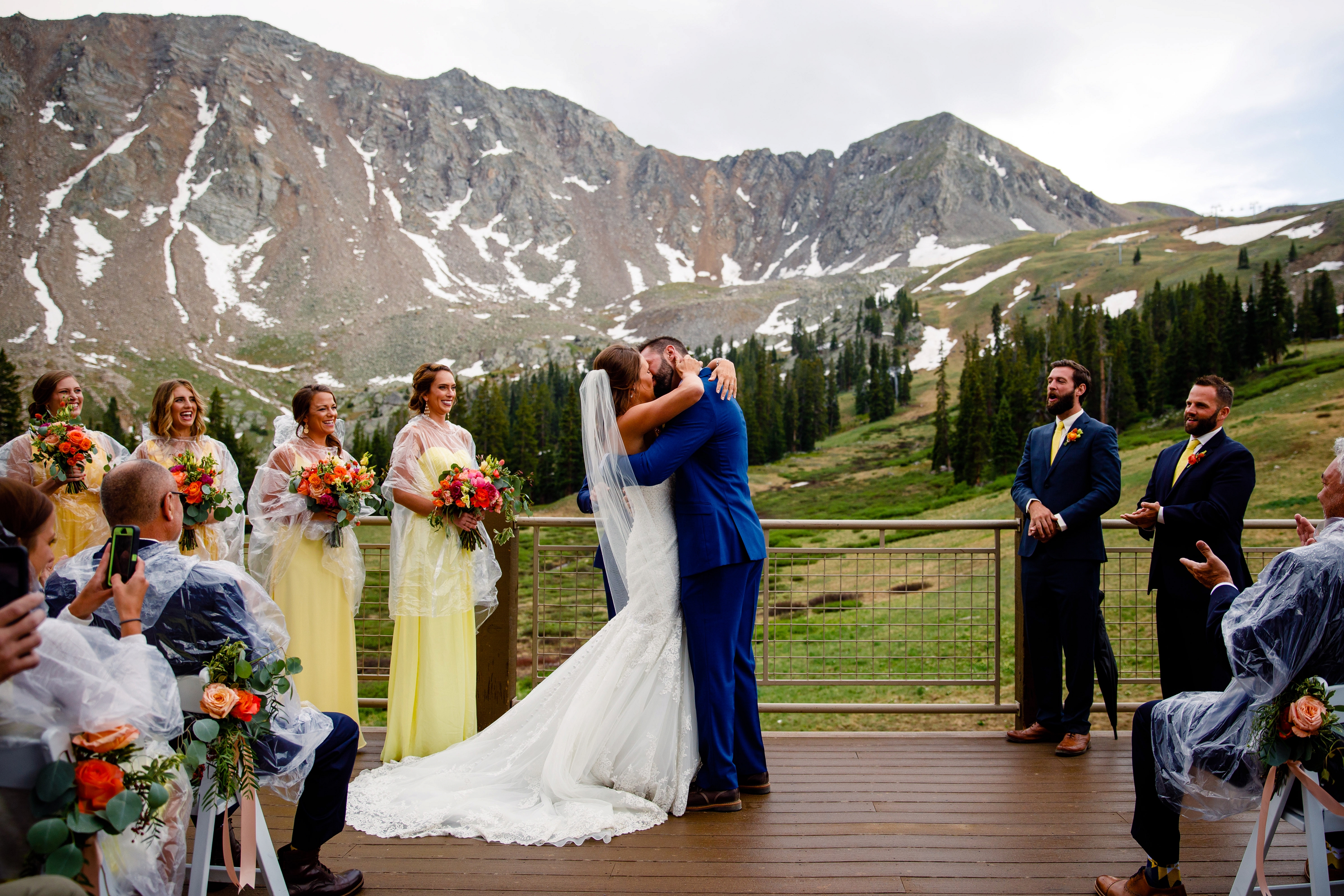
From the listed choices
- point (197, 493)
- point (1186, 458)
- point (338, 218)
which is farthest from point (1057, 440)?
point (338, 218)

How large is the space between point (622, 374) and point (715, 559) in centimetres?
99

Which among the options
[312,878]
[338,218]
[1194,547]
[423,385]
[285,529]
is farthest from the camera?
[338,218]

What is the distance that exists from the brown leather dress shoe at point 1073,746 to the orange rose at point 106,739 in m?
4.50

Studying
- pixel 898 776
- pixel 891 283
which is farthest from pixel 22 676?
pixel 891 283

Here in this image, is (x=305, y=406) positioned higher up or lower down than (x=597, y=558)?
higher up

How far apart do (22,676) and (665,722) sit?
255 centimetres

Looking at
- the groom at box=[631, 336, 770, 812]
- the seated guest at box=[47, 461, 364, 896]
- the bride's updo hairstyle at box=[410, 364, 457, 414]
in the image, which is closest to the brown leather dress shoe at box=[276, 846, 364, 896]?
the seated guest at box=[47, 461, 364, 896]

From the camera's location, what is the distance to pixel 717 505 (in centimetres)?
385

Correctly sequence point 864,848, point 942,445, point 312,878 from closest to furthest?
1. point 312,878
2. point 864,848
3. point 942,445

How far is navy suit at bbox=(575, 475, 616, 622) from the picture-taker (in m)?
4.06

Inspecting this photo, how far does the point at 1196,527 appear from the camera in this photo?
430 centimetres

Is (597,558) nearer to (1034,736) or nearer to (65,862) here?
(65,862)

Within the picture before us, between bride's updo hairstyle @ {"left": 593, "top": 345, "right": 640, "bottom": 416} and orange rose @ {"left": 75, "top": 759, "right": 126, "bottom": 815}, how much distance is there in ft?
8.03

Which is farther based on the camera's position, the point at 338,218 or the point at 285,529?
the point at 338,218
